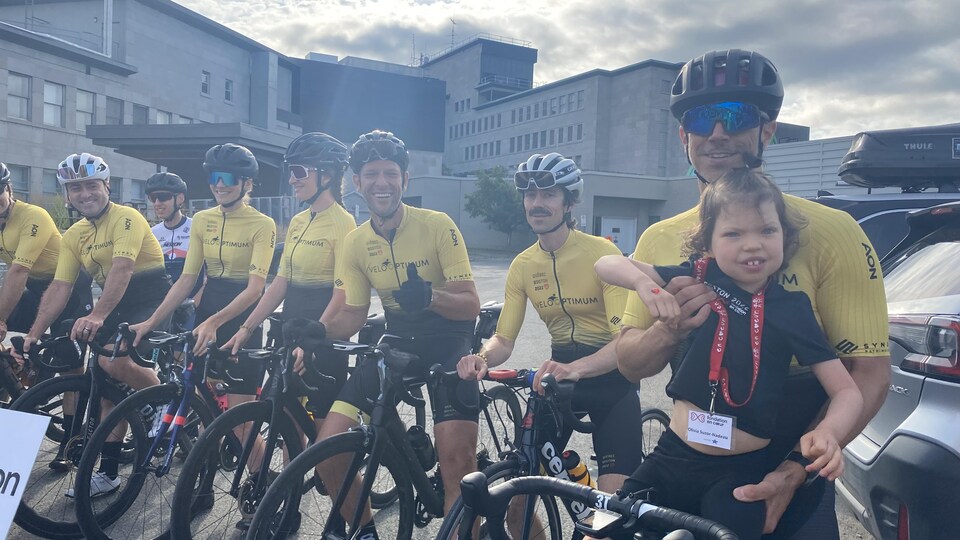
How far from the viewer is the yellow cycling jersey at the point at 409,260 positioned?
4.33 meters

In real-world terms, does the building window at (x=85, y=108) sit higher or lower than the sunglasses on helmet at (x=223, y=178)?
higher

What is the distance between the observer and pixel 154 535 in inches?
175

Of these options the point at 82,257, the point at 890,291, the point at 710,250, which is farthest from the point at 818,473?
the point at 82,257

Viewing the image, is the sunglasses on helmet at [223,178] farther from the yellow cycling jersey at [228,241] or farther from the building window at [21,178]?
the building window at [21,178]

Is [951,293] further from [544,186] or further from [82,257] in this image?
[82,257]

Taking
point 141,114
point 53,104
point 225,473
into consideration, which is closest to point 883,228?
point 225,473

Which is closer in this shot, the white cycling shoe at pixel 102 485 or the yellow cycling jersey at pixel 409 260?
the yellow cycling jersey at pixel 409 260

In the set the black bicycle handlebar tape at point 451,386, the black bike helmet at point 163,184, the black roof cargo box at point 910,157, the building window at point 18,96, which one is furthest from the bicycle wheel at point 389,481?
the building window at point 18,96

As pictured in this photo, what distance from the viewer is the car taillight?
2906 millimetres

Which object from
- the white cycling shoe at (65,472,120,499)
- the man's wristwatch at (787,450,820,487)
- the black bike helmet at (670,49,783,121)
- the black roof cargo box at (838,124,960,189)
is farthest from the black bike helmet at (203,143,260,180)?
the black roof cargo box at (838,124,960,189)

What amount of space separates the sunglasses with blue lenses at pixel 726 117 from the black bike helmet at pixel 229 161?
3906mm


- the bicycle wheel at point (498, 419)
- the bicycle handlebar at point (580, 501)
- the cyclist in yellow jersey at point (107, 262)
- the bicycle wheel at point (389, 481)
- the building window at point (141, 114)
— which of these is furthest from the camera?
the building window at point (141, 114)

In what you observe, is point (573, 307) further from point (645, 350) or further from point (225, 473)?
point (225, 473)

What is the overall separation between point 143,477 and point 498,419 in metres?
2.31
